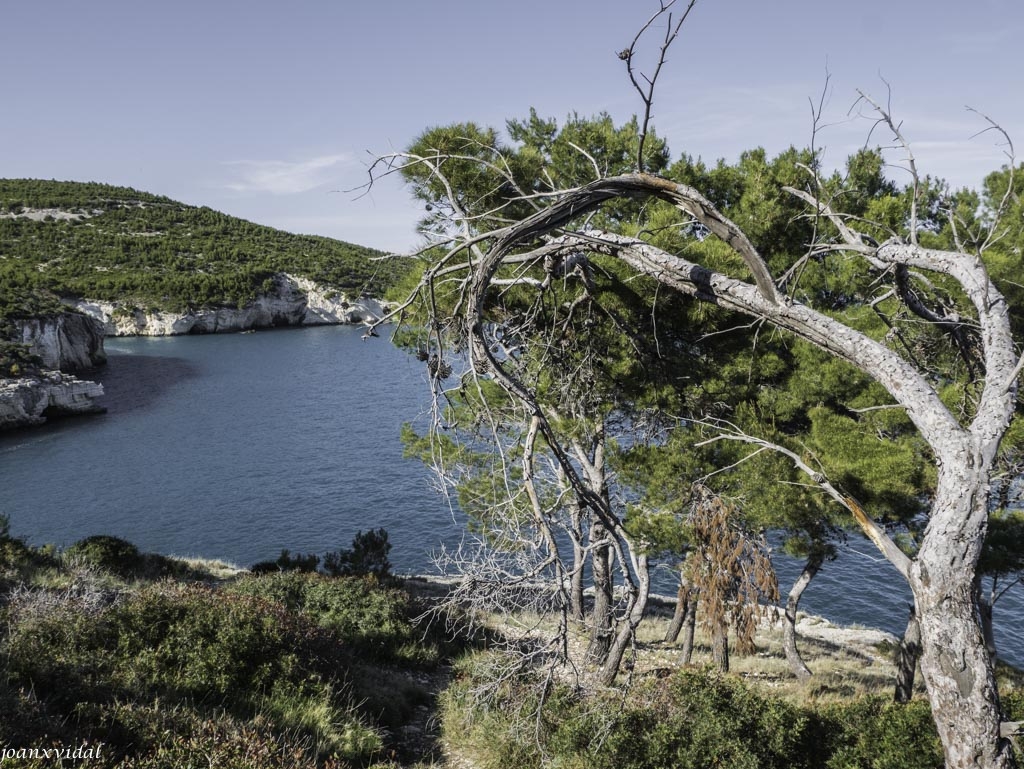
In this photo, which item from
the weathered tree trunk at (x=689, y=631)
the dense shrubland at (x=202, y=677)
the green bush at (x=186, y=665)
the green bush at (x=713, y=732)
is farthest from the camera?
the weathered tree trunk at (x=689, y=631)

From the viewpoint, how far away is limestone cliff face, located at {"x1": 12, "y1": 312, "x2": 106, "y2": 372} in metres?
49.8

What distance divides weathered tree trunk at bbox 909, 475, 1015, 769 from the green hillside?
64.2 meters

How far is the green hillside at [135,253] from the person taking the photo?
83438 mm

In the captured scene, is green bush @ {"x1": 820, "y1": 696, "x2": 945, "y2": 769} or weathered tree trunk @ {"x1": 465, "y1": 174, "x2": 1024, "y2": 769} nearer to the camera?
weathered tree trunk @ {"x1": 465, "y1": 174, "x2": 1024, "y2": 769}

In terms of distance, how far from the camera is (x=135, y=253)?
9975cm

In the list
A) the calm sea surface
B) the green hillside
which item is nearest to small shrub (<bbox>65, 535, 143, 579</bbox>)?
the calm sea surface

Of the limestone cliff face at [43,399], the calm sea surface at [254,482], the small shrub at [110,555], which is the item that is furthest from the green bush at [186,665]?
the limestone cliff face at [43,399]

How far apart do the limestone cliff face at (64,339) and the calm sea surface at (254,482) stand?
3793mm

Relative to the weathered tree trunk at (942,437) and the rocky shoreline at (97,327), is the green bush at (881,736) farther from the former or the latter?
the rocky shoreline at (97,327)

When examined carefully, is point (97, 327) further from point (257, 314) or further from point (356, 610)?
point (356, 610)

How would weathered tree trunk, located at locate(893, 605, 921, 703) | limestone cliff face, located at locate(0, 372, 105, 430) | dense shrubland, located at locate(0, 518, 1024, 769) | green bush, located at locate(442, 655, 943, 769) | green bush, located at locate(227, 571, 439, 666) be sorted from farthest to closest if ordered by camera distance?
limestone cliff face, located at locate(0, 372, 105, 430) → weathered tree trunk, located at locate(893, 605, 921, 703) → green bush, located at locate(227, 571, 439, 666) → green bush, located at locate(442, 655, 943, 769) → dense shrubland, located at locate(0, 518, 1024, 769)

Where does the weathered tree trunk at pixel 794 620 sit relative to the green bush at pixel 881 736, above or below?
below

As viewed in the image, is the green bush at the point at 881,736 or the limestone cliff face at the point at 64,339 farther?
the limestone cliff face at the point at 64,339

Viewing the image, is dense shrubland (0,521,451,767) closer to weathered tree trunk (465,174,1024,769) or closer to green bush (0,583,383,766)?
green bush (0,583,383,766)
